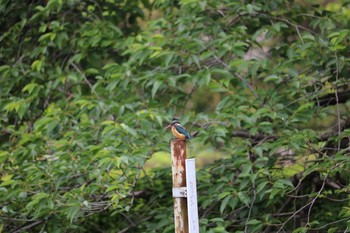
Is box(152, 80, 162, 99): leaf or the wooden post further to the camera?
Result: box(152, 80, 162, 99): leaf

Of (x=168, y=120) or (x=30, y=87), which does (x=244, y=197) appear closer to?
(x=168, y=120)

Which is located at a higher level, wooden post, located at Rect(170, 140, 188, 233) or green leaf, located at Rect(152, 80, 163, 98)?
green leaf, located at Rect(152, 80, 163, 98)

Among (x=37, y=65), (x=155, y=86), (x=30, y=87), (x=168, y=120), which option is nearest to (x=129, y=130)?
(x=168, y=120)

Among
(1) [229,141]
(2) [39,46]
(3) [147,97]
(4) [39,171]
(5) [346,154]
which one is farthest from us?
(2) [39,46]

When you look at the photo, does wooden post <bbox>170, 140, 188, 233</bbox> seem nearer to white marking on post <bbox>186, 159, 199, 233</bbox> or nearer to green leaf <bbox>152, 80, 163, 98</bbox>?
white marking on post <bbox>186, 159, 199, 233</bbox>

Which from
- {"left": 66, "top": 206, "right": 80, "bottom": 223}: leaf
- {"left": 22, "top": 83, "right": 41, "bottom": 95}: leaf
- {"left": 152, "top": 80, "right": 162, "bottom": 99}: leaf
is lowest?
{"left": 66, "top": 206, "right": 80, "bottom": 223}: leaf

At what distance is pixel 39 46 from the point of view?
5.79 m

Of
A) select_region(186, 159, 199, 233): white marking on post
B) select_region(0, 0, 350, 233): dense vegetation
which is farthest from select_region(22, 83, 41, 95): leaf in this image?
select_region(186, 159, 199, 233): white marking on post

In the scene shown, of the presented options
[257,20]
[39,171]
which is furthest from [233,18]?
[39,171]

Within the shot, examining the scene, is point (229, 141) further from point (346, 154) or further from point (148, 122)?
point (346, 154)

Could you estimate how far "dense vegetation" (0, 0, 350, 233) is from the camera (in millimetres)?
4543

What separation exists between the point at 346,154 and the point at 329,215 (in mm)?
664

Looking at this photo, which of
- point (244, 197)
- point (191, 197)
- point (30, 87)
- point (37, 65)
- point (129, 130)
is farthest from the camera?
point (37, 65)

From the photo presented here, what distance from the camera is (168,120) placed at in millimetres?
4855
